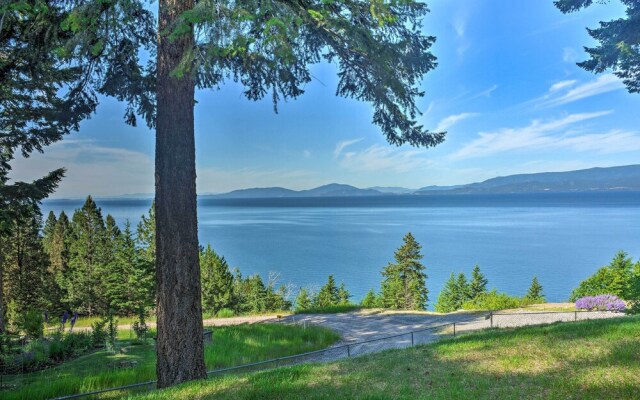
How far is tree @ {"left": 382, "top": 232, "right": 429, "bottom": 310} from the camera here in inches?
1458

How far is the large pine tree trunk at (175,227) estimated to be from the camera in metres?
4.87

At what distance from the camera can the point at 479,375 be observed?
4457 mm

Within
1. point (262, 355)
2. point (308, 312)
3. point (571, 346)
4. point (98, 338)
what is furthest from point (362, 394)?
point (308, 312)

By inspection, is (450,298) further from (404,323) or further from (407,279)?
(404,323)

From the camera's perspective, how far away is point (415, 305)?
3712 cm

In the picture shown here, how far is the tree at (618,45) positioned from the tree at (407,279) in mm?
25550

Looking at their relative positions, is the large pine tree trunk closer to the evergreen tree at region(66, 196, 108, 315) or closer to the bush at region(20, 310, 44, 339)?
the bush at region(20, 310, 44, 339)

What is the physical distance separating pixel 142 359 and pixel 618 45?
48.6 feet

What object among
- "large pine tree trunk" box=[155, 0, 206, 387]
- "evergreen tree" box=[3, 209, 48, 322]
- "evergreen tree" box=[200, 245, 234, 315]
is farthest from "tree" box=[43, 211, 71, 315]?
"large pine tree trunk" box=[155, 0, 206, 387]

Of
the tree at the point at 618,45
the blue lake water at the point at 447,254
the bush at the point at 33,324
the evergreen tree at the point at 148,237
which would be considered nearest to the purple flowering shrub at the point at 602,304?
the tree at the point at 618,45

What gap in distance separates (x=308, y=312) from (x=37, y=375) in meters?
12.7

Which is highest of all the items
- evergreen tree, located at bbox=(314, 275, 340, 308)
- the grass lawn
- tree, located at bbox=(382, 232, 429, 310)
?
the grass lawn

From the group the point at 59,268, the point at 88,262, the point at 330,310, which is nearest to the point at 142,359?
the point at 330,310

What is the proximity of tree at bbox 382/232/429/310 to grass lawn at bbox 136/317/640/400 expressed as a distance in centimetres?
3121
